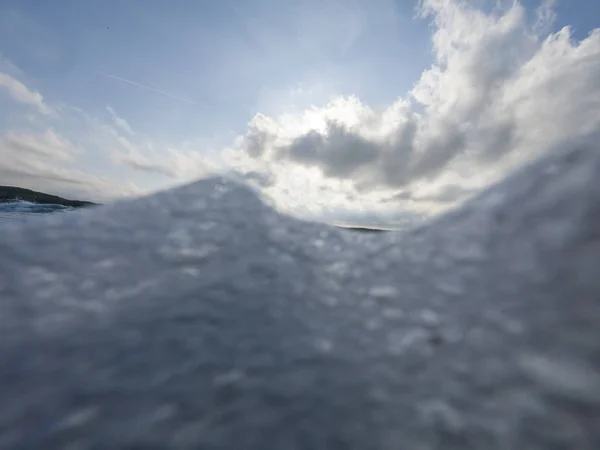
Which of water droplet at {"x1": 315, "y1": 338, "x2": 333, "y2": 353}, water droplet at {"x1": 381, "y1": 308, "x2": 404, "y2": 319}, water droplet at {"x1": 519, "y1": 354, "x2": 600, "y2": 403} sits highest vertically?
water droplet at {"x1": 381, "y1": 308, "x2": 404, "y2": 319}

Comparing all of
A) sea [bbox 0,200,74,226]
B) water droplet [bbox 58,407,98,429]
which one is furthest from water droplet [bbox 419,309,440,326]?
sea [bbox 0,200,74,226]

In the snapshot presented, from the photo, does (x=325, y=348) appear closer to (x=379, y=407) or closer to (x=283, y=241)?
(x=379, y=407)

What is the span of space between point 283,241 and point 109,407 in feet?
6.98

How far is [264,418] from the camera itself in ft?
6.54

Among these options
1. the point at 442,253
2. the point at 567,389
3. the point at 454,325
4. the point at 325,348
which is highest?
the point at 442,253

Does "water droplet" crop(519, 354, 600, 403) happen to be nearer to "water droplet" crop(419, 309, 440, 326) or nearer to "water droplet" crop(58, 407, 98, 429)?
"water droplet" crop(419, 309, 440, 326)

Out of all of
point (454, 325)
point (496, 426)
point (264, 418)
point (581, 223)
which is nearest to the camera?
point (496, 426)

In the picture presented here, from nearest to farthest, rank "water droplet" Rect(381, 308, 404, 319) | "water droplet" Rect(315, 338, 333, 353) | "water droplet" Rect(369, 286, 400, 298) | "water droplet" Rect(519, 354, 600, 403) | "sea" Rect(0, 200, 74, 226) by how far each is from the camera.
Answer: "water droplet" Rect(519, 354, 600, 403), "water droplet" Rect(315, 338, 333, 353), "water droplet" Rect(381, 308, 404, 319), "water droplet" Rect(369, 286, 400, 298), "sea" Rect(0, 200, 74, 226)

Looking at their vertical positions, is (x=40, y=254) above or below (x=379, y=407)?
above

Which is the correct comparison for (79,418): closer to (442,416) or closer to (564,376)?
(442,416)

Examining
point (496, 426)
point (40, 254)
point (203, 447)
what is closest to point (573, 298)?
point (496, 426)

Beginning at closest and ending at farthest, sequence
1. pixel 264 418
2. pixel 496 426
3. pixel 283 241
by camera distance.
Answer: pixel 496 426
pixel 264 418
pixel 283 241

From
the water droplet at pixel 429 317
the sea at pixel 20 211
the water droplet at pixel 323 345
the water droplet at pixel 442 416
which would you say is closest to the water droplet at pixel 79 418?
the water droplet at pixel 323 345

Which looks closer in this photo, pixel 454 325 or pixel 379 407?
pixel 379 407
